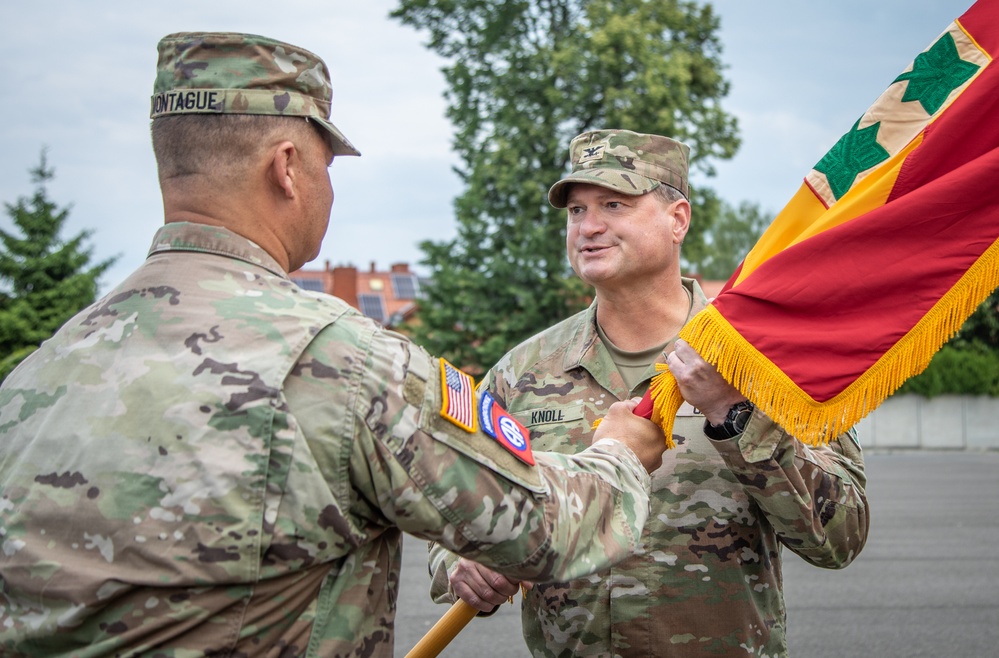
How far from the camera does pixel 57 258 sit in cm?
2388

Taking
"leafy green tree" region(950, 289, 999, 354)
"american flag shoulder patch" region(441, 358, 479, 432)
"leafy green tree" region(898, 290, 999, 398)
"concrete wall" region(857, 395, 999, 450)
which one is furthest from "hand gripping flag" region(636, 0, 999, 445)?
"leafy green tree" region(950, 289, 999, 354)

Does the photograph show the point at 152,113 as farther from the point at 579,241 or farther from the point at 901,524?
the point at 901,524

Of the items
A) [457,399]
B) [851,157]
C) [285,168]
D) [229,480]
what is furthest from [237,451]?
[851,157]

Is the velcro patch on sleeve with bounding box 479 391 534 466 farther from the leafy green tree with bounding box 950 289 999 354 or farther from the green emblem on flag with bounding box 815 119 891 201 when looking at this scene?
the leafy green tree with bounding box 950 289 999 354

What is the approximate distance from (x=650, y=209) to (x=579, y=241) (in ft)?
A: 0.89

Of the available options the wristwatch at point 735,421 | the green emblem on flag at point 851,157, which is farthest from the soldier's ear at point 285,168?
the green emblem on flag at point 851,157

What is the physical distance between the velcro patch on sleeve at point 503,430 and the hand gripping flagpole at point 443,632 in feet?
3.12

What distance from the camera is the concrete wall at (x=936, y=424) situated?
28.3m

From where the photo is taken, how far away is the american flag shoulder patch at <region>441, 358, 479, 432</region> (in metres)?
1.92

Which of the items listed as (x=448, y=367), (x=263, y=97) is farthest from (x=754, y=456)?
(x=263, y=97)

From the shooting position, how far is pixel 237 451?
1.82m

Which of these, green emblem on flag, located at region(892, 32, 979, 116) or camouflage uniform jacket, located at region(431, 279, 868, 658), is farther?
camouflage uniform jacket, located at region(431, 279, 868, 658)

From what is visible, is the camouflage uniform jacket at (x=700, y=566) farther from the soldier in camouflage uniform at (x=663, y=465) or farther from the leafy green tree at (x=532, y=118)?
the leafy green tree at (x=532, y=118)

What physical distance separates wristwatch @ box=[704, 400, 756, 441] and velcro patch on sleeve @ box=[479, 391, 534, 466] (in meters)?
0.82
